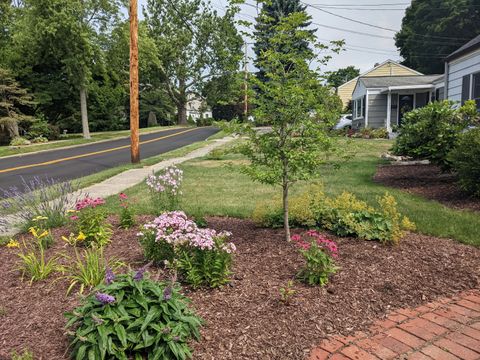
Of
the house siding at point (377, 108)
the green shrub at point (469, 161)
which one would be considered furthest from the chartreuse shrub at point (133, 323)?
the house siding at point (377, 108)

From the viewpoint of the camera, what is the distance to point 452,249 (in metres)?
4.34

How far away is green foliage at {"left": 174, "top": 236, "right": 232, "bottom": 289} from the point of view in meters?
3.44

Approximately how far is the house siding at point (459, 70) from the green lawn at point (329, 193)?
122 inches

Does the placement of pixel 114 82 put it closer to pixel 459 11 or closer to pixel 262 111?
pixel 459 11

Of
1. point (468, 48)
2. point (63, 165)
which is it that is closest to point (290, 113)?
point (468, 48)

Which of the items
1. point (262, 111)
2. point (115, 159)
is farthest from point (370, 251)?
point (115, 159)

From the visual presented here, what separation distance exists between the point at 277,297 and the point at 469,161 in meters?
4.75

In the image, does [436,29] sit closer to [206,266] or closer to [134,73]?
[134,73]

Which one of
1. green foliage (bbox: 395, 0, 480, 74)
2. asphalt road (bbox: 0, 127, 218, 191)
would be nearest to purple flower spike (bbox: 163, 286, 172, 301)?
asphalt road (bbox: 0, 127, 218, 191)

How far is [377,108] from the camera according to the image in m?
23.9

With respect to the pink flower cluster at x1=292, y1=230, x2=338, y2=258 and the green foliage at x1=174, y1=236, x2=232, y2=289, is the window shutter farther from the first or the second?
the green foliage at x1=174, y1=236, x2=232, y2=289

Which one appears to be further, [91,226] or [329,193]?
[329,193]

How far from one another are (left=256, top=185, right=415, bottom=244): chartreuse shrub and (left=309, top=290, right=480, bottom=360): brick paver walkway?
4.18 ft

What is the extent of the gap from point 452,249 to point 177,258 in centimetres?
292
